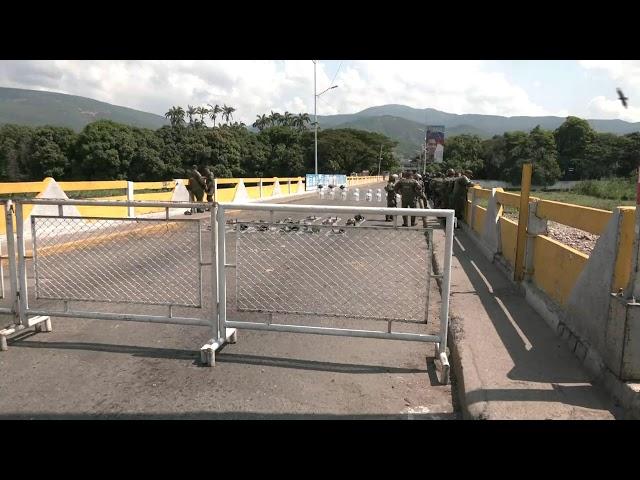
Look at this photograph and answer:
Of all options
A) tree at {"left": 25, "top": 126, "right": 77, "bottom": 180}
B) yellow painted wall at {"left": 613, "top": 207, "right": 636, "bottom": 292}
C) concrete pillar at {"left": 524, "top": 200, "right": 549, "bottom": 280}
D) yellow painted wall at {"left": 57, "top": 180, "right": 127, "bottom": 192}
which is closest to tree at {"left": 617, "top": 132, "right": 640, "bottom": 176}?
tree at {"left": 25, "top": 126, "right": 77, "bottom": 180}

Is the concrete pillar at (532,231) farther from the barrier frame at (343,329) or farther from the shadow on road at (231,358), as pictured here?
the shadow on road at (231,358)

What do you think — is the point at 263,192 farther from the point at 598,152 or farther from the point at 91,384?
the point at 598,152

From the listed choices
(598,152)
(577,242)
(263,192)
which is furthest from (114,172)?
(598,152)

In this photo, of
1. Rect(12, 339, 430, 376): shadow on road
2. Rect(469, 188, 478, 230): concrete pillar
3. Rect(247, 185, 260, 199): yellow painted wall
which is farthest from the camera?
Rect(247, 185, 260, 199): yellow painted wall

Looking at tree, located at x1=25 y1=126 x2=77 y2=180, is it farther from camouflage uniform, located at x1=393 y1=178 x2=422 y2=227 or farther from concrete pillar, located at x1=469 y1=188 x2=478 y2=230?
concrete pillar, located at x1=469 y1=188 x2=478 y2=230

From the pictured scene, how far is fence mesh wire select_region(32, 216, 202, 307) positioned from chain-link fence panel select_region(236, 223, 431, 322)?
0.63 metres

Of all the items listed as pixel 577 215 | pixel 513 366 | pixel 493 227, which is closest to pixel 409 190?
pixel 493 227

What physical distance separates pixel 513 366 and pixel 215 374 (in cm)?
240

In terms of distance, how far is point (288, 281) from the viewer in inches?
275

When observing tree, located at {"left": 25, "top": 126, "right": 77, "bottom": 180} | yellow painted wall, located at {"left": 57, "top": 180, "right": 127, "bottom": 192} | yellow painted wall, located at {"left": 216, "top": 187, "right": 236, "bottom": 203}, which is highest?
tree, located at {"left": 25, "top": 126, "right": 77, "bottom": 180}

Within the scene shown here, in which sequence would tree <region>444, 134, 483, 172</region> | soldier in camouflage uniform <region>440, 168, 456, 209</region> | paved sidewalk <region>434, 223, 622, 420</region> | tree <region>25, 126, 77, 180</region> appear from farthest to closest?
tree <region>444, 134, 483, 172</region> < tree <region>25, 126, 77, 180</region> < soldier in camouflage uniform <region>440, 168, 456, 209</region> < paved sidewalk <region>434, 223, 622, 420</region>

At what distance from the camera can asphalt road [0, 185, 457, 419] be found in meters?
3.37

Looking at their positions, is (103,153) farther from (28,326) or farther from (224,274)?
(224,274)
